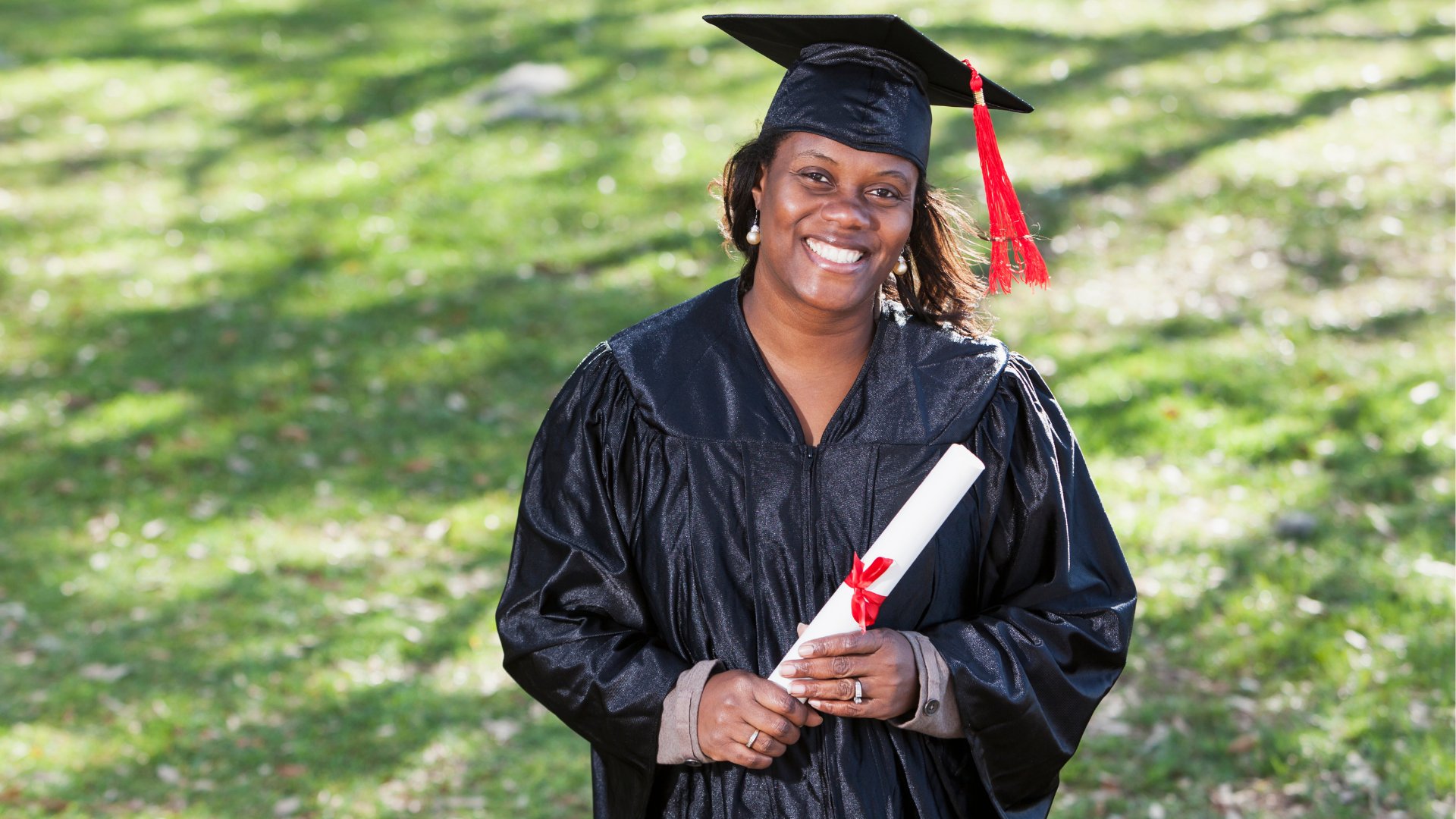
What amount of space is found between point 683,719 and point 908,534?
1.65ft

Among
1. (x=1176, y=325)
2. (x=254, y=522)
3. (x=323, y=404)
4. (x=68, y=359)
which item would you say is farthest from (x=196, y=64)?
(x=1176, y=325)

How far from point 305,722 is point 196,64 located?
9421 mm

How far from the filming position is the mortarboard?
2.68 metres

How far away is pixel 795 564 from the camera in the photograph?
8.66ft

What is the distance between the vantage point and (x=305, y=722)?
5.39 metres

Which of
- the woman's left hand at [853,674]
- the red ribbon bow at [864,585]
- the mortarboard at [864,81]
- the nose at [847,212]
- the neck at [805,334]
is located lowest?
the woman's left hand at [853,674]

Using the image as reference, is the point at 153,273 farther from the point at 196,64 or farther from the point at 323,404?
the point at 196,64

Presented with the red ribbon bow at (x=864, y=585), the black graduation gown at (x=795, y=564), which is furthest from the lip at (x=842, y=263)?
the red ribbon bow at (x=864, y=585)

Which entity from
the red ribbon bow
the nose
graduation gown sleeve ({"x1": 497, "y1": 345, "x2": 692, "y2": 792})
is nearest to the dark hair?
the nose

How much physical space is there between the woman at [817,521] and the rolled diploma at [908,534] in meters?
0.10

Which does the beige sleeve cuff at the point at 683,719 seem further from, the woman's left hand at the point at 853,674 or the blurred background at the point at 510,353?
the blurred background at the point at 510,353

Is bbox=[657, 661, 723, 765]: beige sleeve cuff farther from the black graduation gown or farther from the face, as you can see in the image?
the face

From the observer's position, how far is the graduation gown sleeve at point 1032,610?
8.57 ft

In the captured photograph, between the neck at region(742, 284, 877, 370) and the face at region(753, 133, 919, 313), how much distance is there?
42 millimetres
